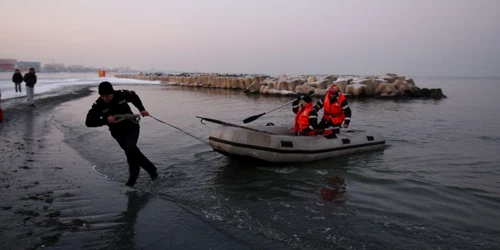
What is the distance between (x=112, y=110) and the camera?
16.0 ft

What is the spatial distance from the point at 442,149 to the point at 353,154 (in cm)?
288

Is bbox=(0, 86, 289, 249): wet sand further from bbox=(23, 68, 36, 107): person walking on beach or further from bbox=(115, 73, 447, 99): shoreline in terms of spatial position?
bbox=(115, 73, 447, 99): shoreline

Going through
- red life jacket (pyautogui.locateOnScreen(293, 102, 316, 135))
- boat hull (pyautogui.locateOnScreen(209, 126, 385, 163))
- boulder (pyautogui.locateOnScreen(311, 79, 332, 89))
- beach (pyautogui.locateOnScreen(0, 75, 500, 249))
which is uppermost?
boulder (pyautogui.locateOnScreen(311, 79, 332, 89))

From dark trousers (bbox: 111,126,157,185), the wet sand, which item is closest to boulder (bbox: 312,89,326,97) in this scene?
the wet sand

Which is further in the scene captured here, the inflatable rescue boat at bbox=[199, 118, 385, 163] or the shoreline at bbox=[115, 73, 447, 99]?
the shoreline at bbox=[115, 73, 447, 99]

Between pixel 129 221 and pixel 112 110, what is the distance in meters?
1.69

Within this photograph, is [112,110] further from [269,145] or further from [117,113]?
[269,145]

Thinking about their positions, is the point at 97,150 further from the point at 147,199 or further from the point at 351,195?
the point at 351,195

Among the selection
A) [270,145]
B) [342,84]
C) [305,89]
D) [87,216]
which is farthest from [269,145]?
[342,84]

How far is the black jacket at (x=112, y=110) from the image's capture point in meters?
4.86

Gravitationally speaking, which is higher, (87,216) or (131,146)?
(131,146)

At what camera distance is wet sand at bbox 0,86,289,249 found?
350 centimetres

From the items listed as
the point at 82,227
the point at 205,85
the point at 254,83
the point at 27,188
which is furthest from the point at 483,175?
the point at 205,85

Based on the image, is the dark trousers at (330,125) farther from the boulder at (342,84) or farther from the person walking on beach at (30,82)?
the boulder at (342,84)
